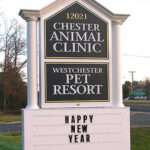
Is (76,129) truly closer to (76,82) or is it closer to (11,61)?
(76,82)

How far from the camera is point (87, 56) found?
9.45m

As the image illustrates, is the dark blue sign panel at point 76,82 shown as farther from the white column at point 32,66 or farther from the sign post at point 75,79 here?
the white column at point 32,66

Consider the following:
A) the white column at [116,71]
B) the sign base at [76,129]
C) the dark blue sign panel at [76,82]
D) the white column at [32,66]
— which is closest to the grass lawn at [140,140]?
the sign base at [76,129]

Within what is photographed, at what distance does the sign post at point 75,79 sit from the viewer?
9.16 m

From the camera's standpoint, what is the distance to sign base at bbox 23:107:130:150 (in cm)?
908

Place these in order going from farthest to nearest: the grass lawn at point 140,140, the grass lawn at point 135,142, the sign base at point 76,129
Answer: the grass lawn at point 140,140
the grass lawn at point 135,142
the sign base at point 76,129

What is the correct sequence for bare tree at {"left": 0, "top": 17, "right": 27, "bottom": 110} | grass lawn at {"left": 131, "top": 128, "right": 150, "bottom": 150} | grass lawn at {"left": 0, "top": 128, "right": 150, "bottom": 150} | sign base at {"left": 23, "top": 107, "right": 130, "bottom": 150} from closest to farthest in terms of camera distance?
sign base at {"left": 23, "top": 107, "right": 130, "bottom": 150}, grass lawn at {"left": 0, "top": 128, "right": 150, "bottom": 150}, grass lawn at {"left": 131, "top": 128, "right": 150, "bottom": 150}, bare tree at {"left": 0, "top": 17, "right": 27, "bottom": 110}

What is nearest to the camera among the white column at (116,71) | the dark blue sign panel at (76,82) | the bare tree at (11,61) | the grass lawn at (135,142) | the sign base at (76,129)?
the sign base at (76,129)

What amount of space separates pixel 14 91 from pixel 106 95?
41.8 m

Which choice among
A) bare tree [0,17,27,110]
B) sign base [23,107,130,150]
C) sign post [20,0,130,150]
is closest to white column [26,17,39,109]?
sign post [20,0,130,150]

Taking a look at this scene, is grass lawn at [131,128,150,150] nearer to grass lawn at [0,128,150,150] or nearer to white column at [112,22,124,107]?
grass lawn at [0,128,150,150]

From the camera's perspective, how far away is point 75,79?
9.32 metres

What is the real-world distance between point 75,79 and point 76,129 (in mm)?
865

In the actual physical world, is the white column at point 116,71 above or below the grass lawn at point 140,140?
above
